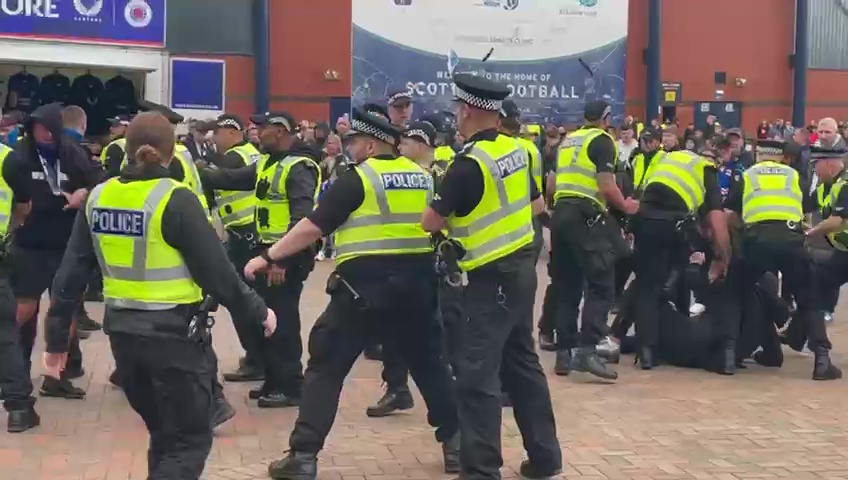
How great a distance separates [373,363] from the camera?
9.70m

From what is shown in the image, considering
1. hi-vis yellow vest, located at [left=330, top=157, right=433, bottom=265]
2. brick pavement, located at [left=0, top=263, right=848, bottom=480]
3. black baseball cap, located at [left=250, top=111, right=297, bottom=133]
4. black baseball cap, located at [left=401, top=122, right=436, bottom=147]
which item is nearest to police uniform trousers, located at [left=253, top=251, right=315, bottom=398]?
brick pavement, located at [left=0, top=263, right=848, bottom=480]

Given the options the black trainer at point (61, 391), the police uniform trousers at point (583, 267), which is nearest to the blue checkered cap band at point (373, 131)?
the police uniform trousers at point (583, 267)

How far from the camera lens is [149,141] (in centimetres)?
492

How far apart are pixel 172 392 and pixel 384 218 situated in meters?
1.77

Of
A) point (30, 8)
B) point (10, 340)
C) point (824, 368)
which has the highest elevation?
point (30, 8)

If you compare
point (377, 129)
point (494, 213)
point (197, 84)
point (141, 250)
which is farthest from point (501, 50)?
point (141, 250)

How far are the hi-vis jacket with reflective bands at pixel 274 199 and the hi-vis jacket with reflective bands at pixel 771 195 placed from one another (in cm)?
361

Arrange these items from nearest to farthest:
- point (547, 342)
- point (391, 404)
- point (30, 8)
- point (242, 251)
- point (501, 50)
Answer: point (391, 404) < point (242, 251) < point (547, 342) < point (30, 8) < point (501, 50)

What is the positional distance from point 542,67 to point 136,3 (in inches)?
325

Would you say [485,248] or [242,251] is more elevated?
[485,248]

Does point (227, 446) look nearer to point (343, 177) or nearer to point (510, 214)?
point (343, 177)

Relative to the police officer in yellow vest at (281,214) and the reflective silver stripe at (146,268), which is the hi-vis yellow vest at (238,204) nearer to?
the police officer in yellow vest at (281,214)

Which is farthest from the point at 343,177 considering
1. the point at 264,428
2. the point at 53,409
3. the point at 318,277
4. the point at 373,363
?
the point at 318,277

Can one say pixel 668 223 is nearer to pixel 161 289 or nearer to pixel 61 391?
pixel 61 391
